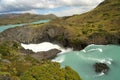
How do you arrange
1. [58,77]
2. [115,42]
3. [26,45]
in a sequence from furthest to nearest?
[26,45] < [115,42] < [58,77]

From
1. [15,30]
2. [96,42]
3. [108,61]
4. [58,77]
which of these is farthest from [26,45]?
[58,77]

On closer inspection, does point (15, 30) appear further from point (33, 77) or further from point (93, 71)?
point (33, 77)

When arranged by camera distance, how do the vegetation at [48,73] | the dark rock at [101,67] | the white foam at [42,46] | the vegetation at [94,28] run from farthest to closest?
the white foam at [42,46]
the vegetation at [94,28]
the dark rock at [101,67]
the vegetation at [48,73]

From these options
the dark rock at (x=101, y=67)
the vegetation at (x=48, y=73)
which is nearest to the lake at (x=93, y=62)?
the dark rock at (x=101, y=67)

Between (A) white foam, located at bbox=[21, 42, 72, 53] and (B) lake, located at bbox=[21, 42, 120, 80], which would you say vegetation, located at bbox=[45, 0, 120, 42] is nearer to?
(A) white foam, located at bbox=[21, 42, 72, 53]

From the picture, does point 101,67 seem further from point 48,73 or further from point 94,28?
point 94,28

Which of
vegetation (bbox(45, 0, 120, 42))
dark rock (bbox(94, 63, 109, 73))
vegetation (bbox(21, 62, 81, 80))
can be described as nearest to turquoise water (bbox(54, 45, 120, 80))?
dark rock (bbox(94, 63, 109, 73))

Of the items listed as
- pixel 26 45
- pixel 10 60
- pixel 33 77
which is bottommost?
pixel 26 45

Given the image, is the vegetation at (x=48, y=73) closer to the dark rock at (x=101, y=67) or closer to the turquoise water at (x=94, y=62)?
the turquoise water at (x=94, y=62)
